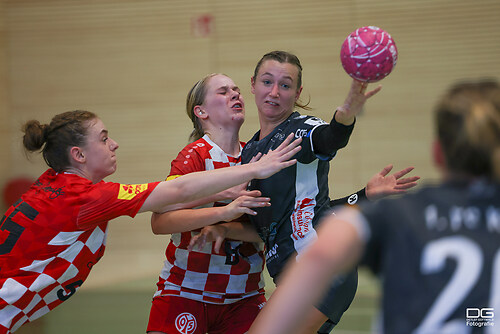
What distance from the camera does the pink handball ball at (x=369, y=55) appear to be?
8.07 feet

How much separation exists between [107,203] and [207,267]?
67cm

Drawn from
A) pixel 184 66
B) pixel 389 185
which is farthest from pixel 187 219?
pixel 184 66

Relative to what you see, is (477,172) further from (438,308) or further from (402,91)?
(402,91)

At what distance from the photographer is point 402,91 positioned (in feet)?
22.7

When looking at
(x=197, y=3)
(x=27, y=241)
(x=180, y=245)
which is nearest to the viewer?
(x=27, y=241)

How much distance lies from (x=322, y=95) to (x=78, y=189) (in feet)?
16.1

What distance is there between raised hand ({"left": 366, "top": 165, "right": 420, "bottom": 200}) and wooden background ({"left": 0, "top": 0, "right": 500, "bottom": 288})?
3965mm

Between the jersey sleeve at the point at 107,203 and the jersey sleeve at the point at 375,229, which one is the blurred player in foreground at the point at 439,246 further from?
the jersey sleeve at the point at 107,203

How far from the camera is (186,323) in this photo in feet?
9.44

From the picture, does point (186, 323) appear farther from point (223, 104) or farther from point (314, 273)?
point (314, 273)

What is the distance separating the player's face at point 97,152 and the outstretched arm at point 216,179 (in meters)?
0.45

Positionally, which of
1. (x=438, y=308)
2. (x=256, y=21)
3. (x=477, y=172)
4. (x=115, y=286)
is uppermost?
(x=256, y=21)

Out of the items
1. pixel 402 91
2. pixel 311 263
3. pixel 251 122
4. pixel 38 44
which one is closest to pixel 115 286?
pixel 251 122

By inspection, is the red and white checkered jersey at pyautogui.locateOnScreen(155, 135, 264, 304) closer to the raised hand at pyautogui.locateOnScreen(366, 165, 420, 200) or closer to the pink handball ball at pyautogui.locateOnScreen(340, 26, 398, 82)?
the raised hand at pyautogui.locateOnScreen(366, 165, 420, 200)
